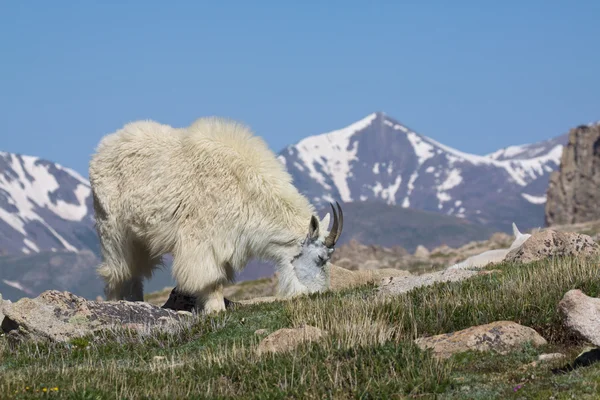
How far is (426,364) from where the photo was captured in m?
10.3

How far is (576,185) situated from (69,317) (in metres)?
179

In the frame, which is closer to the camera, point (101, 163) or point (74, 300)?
point (74, 300)

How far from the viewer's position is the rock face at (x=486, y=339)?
1134cm

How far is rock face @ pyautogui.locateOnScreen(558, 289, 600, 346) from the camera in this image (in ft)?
36.1

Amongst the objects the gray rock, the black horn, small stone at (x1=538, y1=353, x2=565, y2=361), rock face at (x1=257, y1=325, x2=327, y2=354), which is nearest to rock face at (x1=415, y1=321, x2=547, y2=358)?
small stone at (x1=538, y1=353, x2=565, y2=361)

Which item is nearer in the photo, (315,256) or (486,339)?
(486,339)

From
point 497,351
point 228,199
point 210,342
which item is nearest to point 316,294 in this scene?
point 228,199

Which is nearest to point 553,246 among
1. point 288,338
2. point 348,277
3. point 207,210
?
point 348,277

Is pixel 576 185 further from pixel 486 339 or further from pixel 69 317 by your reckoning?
pixel 486 339

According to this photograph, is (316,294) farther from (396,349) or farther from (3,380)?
(3,380)

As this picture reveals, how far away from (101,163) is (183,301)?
320cm

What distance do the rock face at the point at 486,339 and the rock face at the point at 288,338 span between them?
131 cm

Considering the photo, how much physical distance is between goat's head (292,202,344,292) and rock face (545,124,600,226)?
532 feet

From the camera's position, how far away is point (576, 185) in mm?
184875
